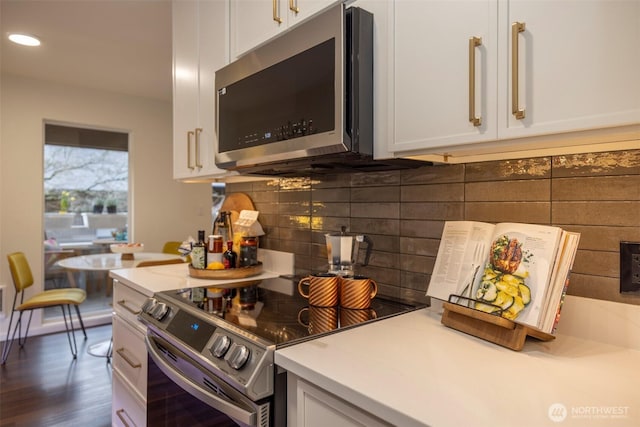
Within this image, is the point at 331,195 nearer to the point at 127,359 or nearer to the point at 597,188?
the point at 597,188

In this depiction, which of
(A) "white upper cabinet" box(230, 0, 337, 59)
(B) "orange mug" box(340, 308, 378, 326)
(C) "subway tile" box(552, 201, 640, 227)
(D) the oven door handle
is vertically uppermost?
(A) "white upper cabinet" box(230, 0, 337, 59)

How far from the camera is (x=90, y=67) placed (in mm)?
3412

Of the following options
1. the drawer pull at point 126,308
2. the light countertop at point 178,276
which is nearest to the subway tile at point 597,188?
the light countertop at point 178,276

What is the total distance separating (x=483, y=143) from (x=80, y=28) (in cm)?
281

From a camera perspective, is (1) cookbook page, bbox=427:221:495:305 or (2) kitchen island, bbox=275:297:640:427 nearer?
(2) kitchen island, bbox=275:297:640:427

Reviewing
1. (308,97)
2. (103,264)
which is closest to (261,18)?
(308,97)

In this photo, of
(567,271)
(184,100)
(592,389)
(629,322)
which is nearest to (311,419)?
(592,389)

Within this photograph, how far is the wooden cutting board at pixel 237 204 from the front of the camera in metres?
2.25

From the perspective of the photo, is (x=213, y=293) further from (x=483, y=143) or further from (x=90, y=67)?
(x=90, y=67)

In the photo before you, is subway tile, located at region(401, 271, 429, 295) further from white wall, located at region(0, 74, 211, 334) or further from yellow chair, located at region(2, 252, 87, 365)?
white wall, located at region(0, 74, 211, 334)

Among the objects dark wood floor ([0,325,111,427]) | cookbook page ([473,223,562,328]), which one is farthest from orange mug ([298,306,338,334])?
dark wood floor ([0,325,111,427])

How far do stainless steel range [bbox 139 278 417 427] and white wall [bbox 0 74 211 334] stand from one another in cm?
303

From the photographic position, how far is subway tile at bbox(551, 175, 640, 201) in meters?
0.97

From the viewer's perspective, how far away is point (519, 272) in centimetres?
98
